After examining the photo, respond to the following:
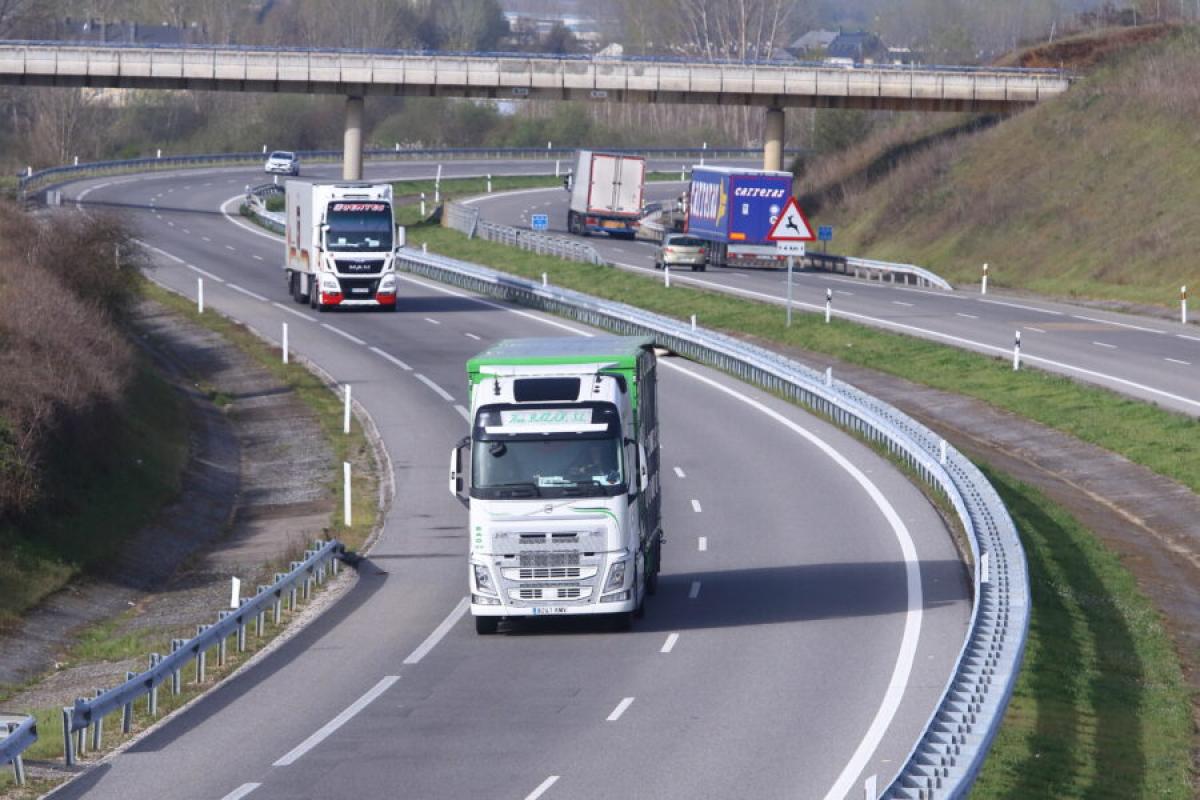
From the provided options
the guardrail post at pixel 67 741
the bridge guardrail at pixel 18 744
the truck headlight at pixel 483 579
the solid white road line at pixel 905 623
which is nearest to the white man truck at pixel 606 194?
the solid white road line at pixel 905 623

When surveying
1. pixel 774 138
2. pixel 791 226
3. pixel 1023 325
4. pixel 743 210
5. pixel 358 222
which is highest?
pixel 774 138

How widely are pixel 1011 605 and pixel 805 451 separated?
1500cm

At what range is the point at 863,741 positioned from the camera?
16828 millimetres

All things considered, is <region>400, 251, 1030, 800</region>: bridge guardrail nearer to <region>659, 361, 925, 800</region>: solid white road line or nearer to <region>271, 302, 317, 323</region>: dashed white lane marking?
<region>659, 361, 925, 800</region>: solid white road line

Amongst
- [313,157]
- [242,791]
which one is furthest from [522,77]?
[242,791]

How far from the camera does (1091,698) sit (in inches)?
751

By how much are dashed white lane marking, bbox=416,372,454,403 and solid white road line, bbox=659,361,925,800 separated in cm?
774

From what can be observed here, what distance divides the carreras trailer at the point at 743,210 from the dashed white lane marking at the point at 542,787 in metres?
→ 57.3

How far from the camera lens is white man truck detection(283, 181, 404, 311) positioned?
54000 millimetres

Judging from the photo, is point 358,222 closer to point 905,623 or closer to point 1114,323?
point 1114,323

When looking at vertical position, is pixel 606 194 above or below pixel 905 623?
above

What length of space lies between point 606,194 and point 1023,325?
35.9 m

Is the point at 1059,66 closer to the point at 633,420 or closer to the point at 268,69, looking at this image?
the point at 268,69

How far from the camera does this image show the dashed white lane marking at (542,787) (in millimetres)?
15195
